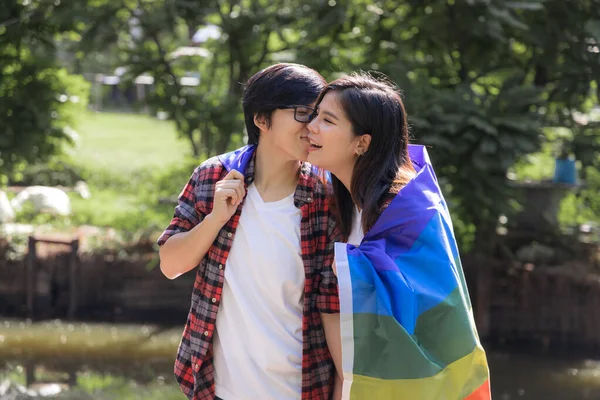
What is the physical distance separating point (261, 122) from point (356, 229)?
0.35 metres

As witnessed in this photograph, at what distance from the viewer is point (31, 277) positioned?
789 cm

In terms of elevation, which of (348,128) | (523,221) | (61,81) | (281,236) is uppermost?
(348,128)

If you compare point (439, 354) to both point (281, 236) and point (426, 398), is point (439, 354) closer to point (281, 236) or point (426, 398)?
point (426, 398)

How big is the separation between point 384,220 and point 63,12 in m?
4.98

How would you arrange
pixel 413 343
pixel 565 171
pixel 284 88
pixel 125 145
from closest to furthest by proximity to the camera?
pixel 413 343 < pixel 284 88 < pixel 565 171 < pixel 125 145

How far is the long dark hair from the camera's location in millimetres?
1957

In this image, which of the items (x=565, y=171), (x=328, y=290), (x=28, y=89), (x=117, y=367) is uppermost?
(x=328, y=290)

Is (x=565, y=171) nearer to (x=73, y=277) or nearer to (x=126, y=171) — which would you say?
(x=73, y=277)

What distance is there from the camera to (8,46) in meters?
6.70

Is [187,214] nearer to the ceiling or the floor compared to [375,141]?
nearer to the floor

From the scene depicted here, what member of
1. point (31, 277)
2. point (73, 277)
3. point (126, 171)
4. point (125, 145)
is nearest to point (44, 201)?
point (31, 277)

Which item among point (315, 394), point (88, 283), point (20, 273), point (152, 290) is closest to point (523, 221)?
point (152, 290)

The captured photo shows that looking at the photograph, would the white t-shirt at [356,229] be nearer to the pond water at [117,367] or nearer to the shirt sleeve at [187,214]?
the shirt sleeve at [187,214]

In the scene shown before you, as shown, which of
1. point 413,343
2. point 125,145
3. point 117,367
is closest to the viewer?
point 413,343
